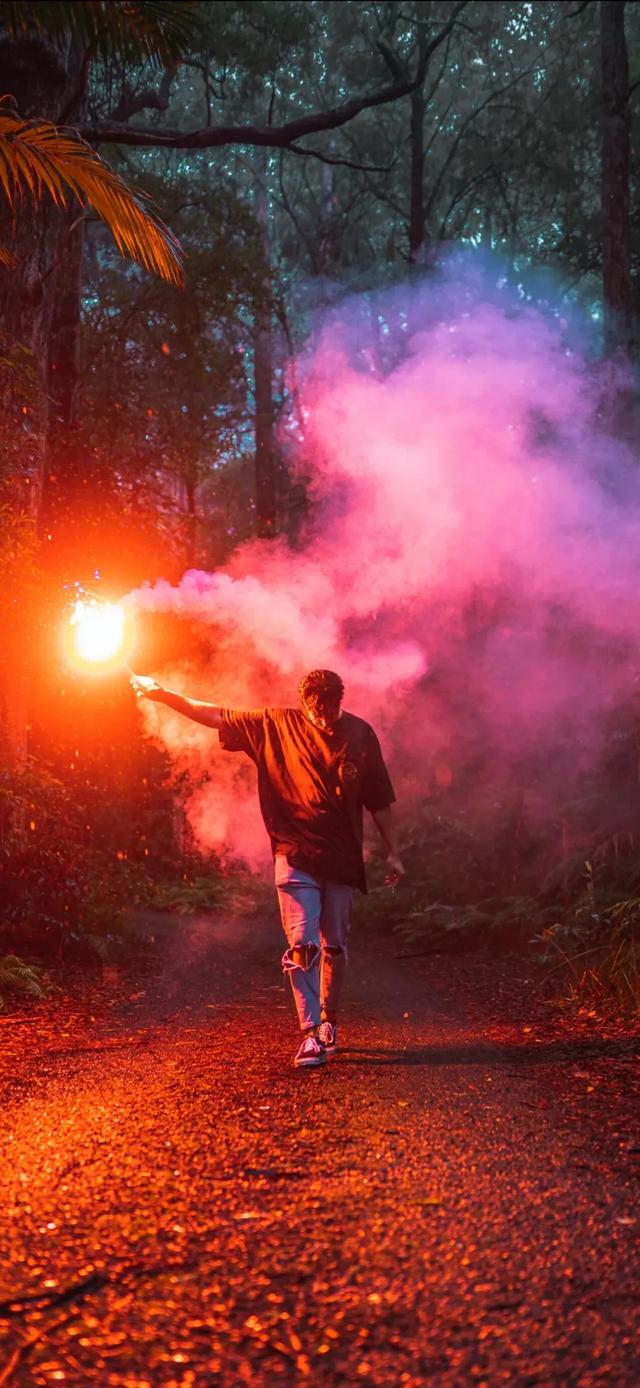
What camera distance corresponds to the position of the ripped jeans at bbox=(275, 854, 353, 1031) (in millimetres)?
6461

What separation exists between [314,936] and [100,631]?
155 inches

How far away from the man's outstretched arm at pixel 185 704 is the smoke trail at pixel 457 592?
777 cm

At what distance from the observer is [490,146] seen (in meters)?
30.9

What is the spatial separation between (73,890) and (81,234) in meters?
8.82

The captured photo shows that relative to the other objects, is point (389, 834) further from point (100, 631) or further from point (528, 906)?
point (528, 906)

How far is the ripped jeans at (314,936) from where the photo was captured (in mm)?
6461

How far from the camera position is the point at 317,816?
22.0ft

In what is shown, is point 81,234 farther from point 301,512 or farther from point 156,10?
point 301,512

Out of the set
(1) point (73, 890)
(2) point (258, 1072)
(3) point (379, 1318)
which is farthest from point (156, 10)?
(1) point (73, 890)

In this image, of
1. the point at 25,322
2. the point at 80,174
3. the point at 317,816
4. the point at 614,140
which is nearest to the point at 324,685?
the point at 317,816

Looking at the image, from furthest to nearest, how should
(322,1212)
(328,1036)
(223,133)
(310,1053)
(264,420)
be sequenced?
(264,420)
(223,133)
(328,1036)
(310,1053)
(322,1212)

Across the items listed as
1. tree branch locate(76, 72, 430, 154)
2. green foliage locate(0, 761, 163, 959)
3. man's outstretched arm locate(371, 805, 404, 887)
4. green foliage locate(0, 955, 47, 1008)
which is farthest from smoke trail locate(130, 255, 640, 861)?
man's outstretched arm locate(371, 805, 404, 887)

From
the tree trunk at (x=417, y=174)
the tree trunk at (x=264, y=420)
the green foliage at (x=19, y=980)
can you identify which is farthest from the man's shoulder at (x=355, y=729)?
the tree trunk at (x=417, y=174)

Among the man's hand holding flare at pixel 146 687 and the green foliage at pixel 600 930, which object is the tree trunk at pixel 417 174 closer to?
the green foliage at pixel 600 930
